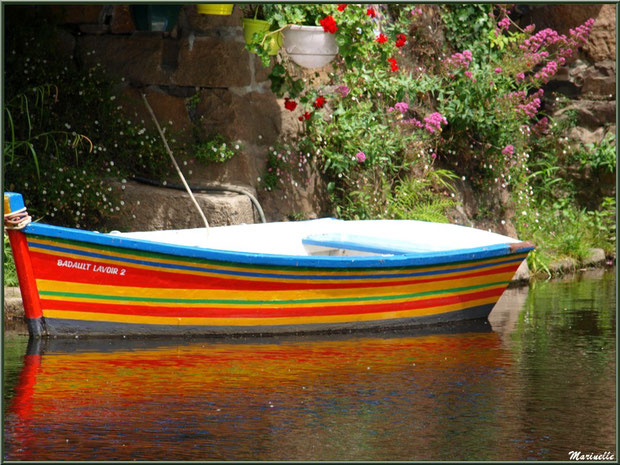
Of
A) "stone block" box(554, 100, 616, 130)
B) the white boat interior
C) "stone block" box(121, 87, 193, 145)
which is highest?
"stone block" box(121, 87, 193, 145)

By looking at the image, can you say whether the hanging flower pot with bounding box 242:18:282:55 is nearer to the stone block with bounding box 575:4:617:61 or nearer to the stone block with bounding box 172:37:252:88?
the stone block with bounding box 172:37:252:88

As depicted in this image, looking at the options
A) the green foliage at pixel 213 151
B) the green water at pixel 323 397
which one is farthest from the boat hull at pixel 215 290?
the green foliage at pixel 213 151

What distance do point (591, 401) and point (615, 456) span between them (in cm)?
102

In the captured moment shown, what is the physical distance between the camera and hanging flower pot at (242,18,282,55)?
9.28m

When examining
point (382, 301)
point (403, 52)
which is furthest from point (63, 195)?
point (403, 52)

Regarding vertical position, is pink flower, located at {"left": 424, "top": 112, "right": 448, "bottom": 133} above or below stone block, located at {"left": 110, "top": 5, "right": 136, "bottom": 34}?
below

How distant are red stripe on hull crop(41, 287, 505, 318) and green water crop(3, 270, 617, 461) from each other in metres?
0.18

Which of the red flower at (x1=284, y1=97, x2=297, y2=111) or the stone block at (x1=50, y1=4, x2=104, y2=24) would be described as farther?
the stone block at (x1=50, y1=4, x2=104, y2=24)

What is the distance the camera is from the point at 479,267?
27.3ft

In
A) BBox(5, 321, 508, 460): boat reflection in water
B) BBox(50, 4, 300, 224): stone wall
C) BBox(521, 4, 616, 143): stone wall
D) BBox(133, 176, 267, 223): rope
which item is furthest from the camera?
BBox(521, 4, 616, 143): stone wall

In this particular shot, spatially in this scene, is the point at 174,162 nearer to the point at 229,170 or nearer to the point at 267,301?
the point at 229,170

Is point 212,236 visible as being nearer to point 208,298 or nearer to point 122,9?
point 208,298

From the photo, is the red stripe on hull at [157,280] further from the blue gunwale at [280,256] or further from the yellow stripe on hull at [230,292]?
the blue gunwale at [280,256]

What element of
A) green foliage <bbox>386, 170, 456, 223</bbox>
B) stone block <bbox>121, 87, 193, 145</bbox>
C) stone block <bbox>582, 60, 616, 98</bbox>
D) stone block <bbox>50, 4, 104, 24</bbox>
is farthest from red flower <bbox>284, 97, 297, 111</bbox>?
stone block <bbox>582, 60, 616, 98</bbox>
